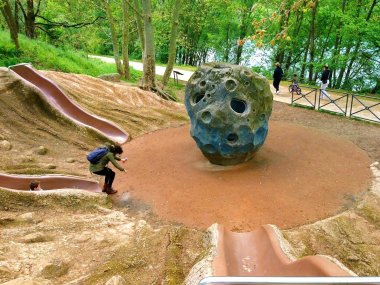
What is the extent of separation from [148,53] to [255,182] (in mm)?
10655

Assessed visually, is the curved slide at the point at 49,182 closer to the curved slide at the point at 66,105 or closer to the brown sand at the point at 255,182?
the brown sand at the point at 255,182

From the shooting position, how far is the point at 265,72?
2919cm

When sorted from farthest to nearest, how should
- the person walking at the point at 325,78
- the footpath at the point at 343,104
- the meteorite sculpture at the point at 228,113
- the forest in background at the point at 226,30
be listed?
1. the forest in background at the point at 226,30
2. the person walking at the point at 325,78
3. the footpath at the point at 343,104
4. the meteorite sculpture at the point at 228,113

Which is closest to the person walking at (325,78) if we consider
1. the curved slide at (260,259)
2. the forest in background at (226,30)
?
the forest in background at (226,30)

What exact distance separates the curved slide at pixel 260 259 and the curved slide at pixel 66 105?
755cm

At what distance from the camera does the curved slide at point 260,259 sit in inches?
166

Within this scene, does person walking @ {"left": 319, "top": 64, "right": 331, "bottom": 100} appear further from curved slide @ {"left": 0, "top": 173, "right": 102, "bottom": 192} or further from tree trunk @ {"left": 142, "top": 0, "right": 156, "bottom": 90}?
curved slide @ {"left": 0, "top": 173, "right": 102, "bottom": 192}

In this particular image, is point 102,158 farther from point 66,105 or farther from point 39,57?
point 39,57

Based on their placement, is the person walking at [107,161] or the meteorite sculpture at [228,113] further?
the meteorite sculpture at [228,113]

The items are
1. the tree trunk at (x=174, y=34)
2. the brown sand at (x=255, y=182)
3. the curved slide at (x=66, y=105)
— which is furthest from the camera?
the tree trunk at (x=174, y=34)

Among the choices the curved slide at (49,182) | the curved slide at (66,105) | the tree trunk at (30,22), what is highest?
the tree trunk at (30,22)

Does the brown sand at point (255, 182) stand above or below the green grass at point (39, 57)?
below

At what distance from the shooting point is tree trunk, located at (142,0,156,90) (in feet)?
54.5

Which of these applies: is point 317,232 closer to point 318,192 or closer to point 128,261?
point 318,192
